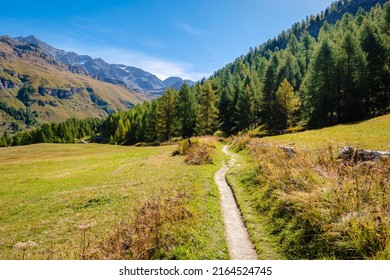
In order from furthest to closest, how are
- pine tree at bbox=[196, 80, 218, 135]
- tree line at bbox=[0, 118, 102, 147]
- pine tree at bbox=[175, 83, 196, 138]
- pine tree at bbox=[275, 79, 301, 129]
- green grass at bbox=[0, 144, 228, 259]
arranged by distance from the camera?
tree line at bbox=[0, 118, 102, 147] < pine tree at bbox=[175, 83, 196, 138] < pine tree at bbox=[196, 80, 218, 135] < pine tree at bbox=[275, 79, 301, 129] < green grass at bbox=[0, 144, 228, 259]

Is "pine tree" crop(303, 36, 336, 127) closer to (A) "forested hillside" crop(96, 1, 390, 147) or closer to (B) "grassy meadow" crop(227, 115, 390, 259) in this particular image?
(A) "forested hillside" crop(96, 1, 390, 147)

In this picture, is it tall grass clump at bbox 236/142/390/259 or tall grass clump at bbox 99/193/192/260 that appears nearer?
tall grass clump at bbox 236/142/390/259

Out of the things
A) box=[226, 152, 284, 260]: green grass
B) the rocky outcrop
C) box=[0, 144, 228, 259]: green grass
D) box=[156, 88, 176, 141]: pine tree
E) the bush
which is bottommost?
box=[0, 144, 228, 259]: green grass

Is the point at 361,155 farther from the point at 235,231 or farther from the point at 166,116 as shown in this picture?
the point at 166,116

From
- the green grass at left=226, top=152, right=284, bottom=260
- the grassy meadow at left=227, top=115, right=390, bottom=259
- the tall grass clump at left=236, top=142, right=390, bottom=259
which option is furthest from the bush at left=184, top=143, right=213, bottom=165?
the tall grass clump at left=236, top=142, right=390, bottom=259

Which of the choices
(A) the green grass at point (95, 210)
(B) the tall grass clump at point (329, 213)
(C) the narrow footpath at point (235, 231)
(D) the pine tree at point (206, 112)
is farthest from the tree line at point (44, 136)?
(B) the tall grass clump at point (329, 213)

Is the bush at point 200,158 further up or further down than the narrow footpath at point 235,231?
further up

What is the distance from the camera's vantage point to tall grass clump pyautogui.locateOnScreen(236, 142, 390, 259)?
689 centimetres

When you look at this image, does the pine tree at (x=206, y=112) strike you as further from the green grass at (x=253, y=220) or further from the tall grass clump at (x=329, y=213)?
the tall grass clump at (x=329, y=213)

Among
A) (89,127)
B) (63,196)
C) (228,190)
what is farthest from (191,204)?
(89,127)

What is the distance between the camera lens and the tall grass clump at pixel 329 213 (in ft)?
22.6
